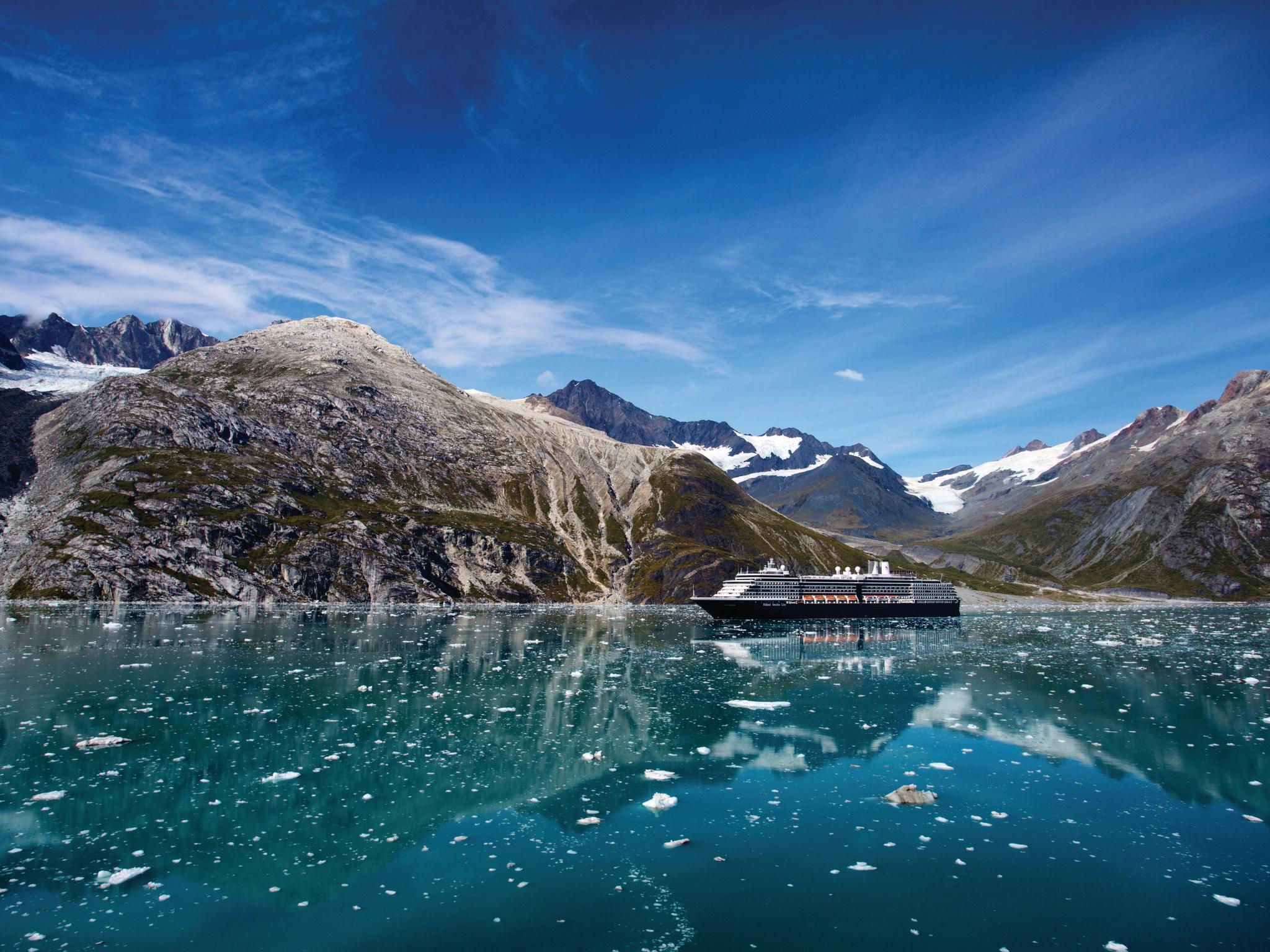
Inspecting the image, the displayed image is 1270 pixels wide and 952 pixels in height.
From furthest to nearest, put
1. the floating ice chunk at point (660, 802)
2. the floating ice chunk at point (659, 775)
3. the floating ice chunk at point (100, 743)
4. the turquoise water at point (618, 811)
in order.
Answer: the floating ice chunk at point (100, 743), the floating ice chunk at point (659, 775), the floating ice chunk at point (660, 802), the turquoise water at point (618, 811)

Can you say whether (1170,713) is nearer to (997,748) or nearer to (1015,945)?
(997,748)

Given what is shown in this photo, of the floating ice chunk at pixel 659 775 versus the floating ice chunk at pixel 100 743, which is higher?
the floating ice chunk at pixel 100 743

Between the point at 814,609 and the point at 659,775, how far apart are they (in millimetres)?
116872

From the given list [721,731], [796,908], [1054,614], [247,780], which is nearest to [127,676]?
[247,780]

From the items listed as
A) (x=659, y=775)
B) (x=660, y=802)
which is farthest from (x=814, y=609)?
(x=660, y=802)

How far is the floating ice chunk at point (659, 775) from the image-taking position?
31.5 m

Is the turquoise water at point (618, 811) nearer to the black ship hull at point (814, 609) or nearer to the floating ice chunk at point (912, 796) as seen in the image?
the floating ice chunk at point (912, 796)

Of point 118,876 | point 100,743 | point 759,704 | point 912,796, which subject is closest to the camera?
point 118,876

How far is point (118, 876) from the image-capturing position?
832 inches

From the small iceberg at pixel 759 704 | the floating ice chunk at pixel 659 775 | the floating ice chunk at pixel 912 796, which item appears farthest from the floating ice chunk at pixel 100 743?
the floating ice chunk at pixel 912 796

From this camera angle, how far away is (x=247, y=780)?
1183 inches

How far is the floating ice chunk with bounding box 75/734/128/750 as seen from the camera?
3397cm

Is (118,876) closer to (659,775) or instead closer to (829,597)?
(659,775)

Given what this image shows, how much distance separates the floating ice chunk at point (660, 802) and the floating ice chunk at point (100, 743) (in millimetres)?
25993
